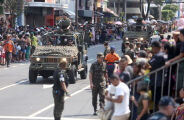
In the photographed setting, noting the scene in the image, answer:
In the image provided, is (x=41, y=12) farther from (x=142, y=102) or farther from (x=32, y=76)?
(x=142, y=102)

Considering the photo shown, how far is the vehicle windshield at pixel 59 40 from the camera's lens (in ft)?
75.1

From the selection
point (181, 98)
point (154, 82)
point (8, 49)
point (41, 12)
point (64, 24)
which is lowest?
point (8, 49)

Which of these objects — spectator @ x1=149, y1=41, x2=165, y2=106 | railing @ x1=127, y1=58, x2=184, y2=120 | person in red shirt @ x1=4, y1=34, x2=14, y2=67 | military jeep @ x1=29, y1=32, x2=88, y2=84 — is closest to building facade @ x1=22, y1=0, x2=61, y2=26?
person in red shirt @ x1=4, y1=34, x2=14, y2=67

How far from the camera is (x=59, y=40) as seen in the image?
75.8 feet

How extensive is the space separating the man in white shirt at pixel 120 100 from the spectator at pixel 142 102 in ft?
0.59

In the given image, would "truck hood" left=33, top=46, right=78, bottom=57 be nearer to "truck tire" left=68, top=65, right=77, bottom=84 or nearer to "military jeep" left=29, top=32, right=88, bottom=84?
"military jeep" left=29, top=32, right=88, bottom=84

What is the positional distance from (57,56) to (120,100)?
1224 centimetres

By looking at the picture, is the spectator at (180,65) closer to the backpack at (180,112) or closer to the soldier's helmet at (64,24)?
the backpack at (180,112)

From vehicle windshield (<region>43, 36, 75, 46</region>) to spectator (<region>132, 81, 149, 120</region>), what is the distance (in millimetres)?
13130

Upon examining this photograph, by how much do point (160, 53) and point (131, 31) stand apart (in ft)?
89.4

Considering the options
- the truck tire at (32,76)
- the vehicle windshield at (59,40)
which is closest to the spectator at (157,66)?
the truck tire at (32,76)

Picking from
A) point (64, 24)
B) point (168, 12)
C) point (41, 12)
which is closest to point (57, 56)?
point (64, 24)

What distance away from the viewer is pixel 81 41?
2373cm

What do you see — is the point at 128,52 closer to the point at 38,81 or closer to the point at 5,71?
the point at 38,81
